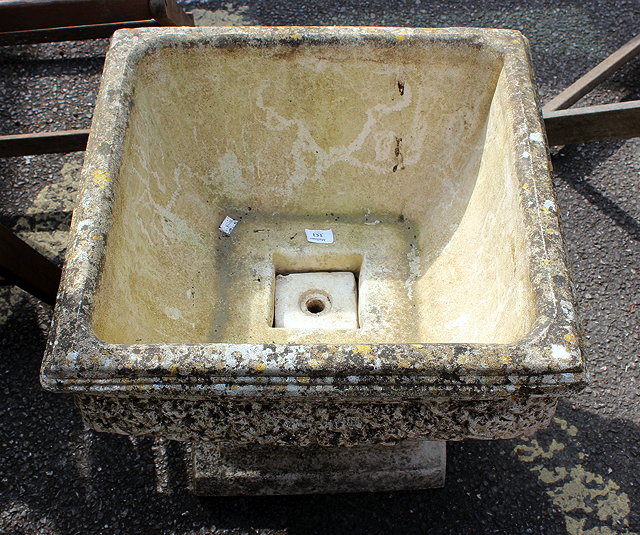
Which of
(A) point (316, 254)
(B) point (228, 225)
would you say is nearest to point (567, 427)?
(A) point (316, 254)

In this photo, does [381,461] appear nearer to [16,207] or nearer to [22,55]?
[16,207]

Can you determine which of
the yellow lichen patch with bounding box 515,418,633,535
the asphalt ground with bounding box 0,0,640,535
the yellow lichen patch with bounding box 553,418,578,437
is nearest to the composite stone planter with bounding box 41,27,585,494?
the asphalt ground with bounding box 0,0,640,535

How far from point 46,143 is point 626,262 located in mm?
2836

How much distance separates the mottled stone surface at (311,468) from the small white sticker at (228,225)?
833 mm

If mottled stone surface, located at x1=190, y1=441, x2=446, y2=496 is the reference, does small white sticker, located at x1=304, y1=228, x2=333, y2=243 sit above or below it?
above

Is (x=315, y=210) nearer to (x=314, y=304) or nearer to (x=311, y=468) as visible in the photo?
(x=314, y=304)

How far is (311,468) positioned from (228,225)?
1003 millimetres

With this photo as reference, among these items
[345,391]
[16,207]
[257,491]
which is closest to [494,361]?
[345,391]

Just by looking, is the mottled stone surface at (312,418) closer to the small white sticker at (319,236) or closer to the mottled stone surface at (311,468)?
the mottled stone surface at (311,468)

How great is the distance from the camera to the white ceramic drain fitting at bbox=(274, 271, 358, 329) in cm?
224

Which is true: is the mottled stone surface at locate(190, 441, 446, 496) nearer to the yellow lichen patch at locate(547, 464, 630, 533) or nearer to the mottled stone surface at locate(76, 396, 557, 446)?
the yellow lichen patch at locate(547, 464, 630, 533)

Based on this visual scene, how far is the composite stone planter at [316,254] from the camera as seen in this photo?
52.7 inches

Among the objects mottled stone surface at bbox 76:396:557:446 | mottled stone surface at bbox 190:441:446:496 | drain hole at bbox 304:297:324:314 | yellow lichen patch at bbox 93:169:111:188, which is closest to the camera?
mottled stone surface at bbox 76:396:557:446

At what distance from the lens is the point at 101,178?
5.45 ft
